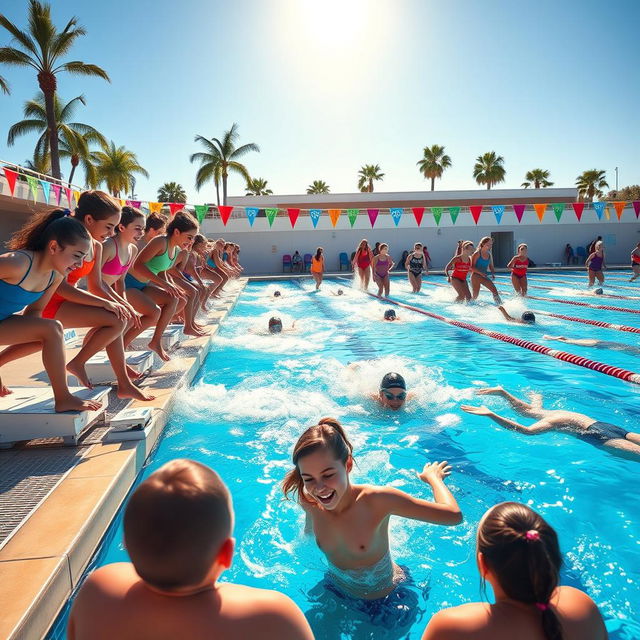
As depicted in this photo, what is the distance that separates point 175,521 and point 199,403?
168 inches

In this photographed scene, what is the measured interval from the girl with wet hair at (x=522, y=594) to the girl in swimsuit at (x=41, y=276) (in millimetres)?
2850

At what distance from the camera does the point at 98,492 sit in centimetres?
266

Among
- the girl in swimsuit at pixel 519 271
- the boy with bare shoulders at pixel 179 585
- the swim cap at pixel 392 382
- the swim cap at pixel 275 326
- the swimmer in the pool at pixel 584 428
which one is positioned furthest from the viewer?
the girl in swimsuit at pixel 519 271

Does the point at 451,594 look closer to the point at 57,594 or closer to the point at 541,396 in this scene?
the point at 57,594

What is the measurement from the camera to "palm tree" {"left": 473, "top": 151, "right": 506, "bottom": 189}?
40219 millimetres

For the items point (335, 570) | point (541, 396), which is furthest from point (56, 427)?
point (541, 396)

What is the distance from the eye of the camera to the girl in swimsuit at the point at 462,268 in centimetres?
1156

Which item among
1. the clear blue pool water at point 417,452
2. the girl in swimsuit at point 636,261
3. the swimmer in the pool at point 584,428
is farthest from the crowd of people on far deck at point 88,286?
the girl in swimsuit at point 636,261

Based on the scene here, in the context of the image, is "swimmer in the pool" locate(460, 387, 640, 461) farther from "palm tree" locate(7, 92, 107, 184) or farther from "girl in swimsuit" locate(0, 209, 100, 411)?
"palm tree" locate(7, 92, 107, 184)

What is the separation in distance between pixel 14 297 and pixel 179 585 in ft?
8.84

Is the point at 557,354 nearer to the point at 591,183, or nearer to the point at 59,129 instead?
the point at 59,129

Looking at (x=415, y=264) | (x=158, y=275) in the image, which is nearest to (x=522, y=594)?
(x=158, y=275)

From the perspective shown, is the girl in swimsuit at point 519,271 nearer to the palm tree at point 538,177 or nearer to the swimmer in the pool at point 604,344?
the swimmer in the pool at point 604,344

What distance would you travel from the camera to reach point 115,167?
30891mm
